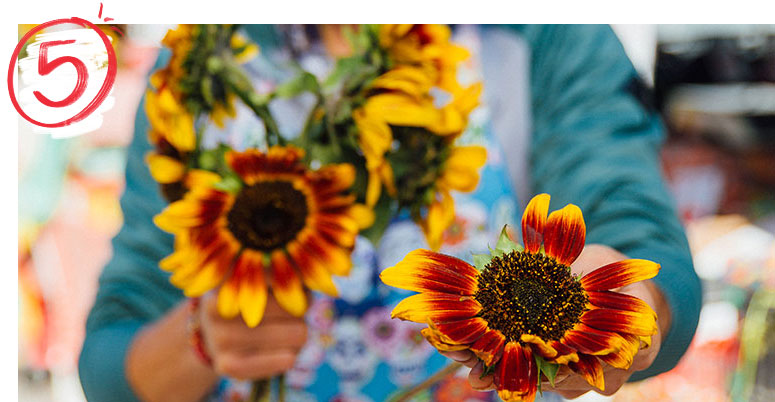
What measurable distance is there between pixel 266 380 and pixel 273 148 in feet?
0.38

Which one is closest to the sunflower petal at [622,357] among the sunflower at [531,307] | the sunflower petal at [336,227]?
the sunflower at [531,307]

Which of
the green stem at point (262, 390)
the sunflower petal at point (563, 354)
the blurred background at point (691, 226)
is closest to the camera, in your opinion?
the sunflower petal at point (563, 354)

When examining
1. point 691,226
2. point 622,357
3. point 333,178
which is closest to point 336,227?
point 333,178

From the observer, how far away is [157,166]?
246mm

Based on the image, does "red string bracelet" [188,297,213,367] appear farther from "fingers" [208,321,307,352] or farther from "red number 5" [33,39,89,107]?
"red number 5" [33,39,89,107]

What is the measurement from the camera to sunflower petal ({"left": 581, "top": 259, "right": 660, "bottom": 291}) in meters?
0.19

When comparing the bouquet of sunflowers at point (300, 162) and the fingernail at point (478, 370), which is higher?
the bouquet of sunflowers at point (300, 162)

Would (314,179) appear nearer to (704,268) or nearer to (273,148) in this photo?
(273,148)

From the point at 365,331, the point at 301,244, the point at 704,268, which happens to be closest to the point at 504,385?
the point at 301,244

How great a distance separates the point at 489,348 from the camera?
0.58 feet

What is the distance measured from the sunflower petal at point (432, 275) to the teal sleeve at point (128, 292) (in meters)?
0.19

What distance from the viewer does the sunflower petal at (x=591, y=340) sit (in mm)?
179

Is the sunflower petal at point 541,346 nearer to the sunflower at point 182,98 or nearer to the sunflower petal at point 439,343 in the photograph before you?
the sunflower petal at point 439,343
